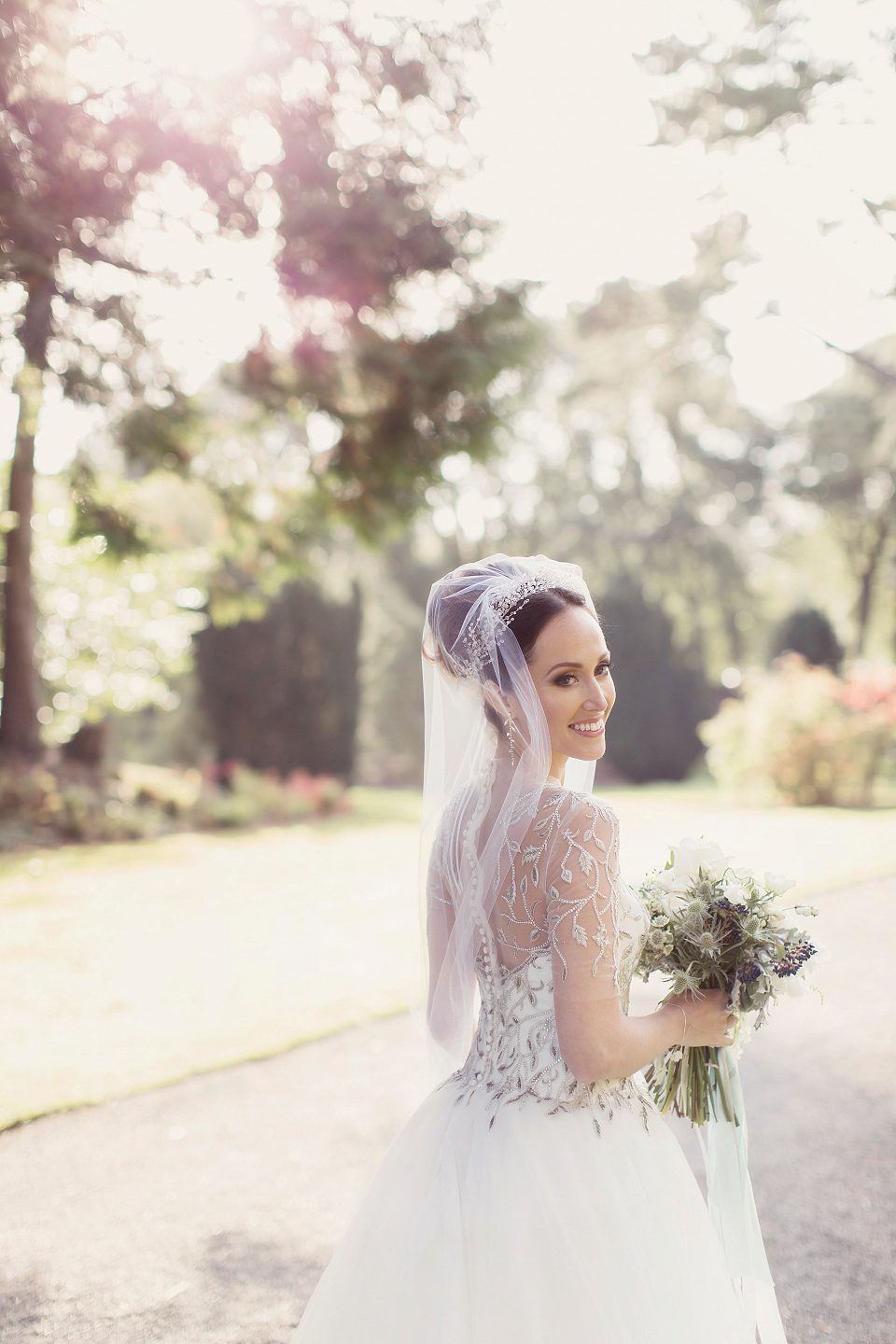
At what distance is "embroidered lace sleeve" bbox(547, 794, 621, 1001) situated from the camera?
6.34ft

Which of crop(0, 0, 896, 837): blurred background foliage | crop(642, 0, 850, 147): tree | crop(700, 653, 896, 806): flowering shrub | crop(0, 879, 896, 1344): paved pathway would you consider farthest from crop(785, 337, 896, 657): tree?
crop(0, 879, 896, 1344): paved pathway

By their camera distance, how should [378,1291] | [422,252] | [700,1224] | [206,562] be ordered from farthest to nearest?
[206,562] → [422,252] → [700,1224] → [378,1291]

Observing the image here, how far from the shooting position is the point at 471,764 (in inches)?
99.3

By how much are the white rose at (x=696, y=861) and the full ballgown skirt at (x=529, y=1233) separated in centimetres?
49

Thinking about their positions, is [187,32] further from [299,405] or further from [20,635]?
[20,635]

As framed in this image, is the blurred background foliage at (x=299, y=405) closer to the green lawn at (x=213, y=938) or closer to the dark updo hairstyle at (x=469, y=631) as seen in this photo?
the dark updo hairstyle at (x=469, y=631)

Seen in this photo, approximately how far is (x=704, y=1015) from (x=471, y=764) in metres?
0.85

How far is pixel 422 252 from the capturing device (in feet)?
29.2

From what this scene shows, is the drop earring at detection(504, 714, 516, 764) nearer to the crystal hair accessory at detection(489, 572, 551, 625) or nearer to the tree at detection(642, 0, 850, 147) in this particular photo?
the crystal hair accessory at detection(489, 572, 551, 625)

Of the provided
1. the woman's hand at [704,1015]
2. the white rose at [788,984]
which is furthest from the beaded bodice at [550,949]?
the white rose at [788,984]

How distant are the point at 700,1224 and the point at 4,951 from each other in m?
6.75

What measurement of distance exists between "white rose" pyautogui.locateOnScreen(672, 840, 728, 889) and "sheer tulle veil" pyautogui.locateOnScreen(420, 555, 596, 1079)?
48cm

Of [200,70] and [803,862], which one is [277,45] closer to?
[200,70]

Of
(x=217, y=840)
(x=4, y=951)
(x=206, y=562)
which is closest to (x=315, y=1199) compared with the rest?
(x=4, y=951)
